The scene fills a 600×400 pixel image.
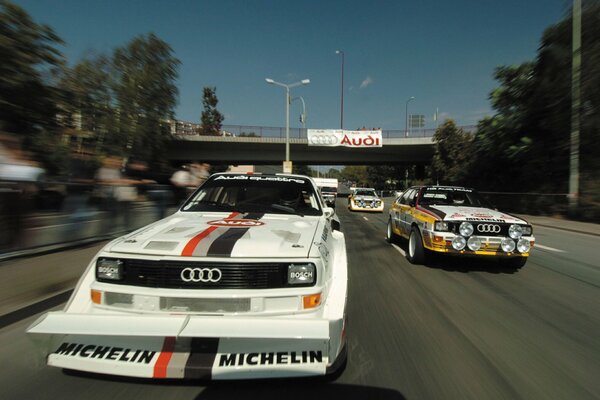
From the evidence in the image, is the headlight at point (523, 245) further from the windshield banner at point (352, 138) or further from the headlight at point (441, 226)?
the windshield banner at point (352, 138)

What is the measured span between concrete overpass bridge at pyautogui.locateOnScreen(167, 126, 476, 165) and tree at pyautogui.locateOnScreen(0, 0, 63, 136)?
717 inches

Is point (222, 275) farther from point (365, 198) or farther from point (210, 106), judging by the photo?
point (210, 106)

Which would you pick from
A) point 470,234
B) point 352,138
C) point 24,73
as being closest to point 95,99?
point 24,73

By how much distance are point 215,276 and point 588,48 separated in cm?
2127

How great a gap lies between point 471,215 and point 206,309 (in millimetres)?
5402

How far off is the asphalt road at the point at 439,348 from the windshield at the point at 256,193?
1438 millimetres

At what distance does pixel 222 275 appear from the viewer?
2766mm

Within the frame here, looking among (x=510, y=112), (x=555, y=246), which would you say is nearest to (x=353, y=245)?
(x=555, y=246)

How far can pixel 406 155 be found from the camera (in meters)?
43.8

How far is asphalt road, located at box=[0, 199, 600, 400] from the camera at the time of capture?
2758 mm

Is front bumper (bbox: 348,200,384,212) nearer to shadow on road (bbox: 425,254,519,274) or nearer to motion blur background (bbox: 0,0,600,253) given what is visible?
motion blur background (bbox: 0,0,600,253)

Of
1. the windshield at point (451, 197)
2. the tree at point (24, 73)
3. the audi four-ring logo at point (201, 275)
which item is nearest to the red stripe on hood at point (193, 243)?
the audi four-ring logo at point (201, 275)

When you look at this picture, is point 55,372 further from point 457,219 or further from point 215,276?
point 457,219

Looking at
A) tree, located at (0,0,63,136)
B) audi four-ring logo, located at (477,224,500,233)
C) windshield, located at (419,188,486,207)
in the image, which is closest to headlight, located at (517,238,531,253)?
audi four-ring logo, located at (477,224,500,233)
